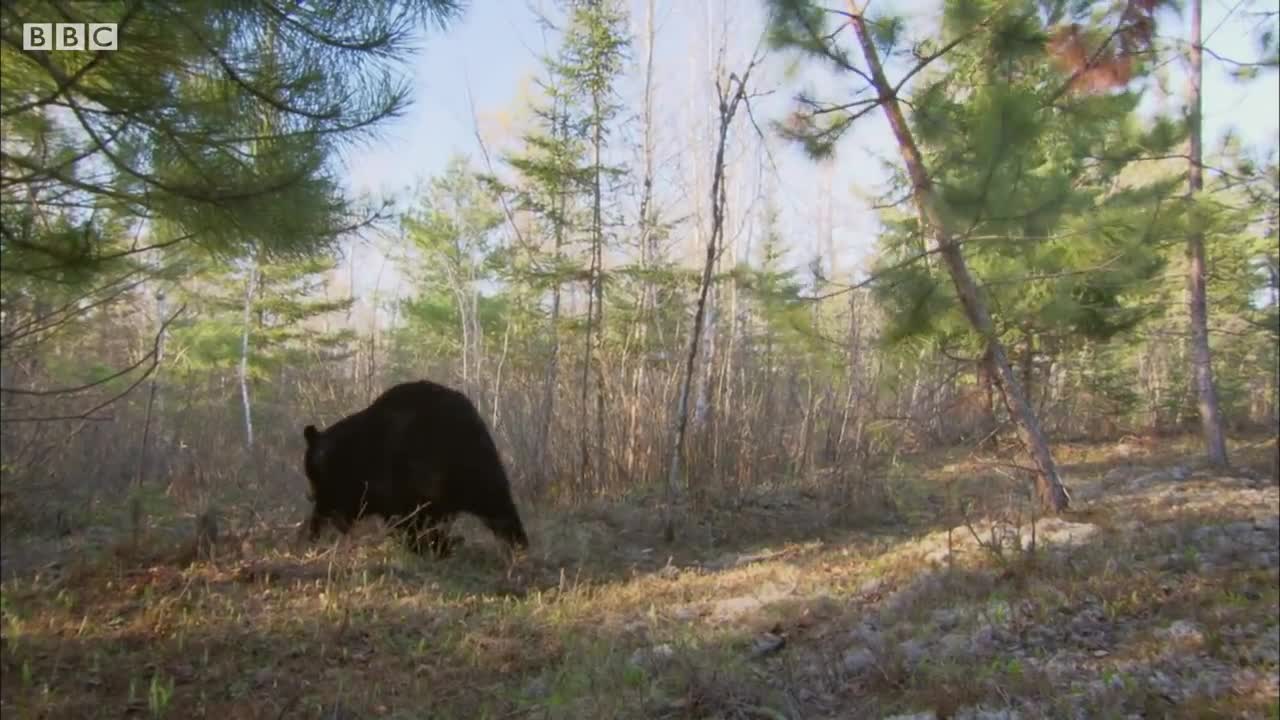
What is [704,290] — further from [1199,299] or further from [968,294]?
[1199,299]

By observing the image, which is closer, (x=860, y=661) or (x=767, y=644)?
(x=860, y=661)

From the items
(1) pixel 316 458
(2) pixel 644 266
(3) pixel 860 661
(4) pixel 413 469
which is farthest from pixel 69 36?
(2) pixel 644 266

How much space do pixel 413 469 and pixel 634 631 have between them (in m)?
2.19

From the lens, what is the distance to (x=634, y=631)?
173 inches

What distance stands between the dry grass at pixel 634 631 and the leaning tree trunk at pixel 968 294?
53cm

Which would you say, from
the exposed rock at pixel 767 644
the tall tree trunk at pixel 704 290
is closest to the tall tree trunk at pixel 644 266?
the tall tree trunk at pixel 704 290

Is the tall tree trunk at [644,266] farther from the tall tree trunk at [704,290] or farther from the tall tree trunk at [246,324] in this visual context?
the tall tree trunk at [246,324]

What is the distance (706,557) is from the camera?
697 centimetres

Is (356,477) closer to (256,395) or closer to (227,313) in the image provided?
(256,395)

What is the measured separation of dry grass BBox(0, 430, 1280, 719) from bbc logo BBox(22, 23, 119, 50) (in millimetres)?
2349

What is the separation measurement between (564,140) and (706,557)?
7072 mm

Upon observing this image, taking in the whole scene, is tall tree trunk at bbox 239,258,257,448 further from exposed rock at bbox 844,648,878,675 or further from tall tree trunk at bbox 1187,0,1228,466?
tall tree trunk at bbox 1187,0,1228,466

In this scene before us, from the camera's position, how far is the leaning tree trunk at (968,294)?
674 centimetres

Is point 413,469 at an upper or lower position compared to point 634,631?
upper
